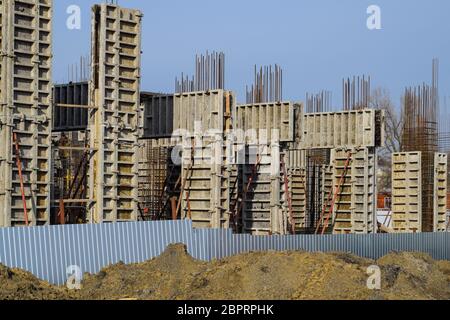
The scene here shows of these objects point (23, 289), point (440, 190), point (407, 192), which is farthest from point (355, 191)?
point (23, 289)

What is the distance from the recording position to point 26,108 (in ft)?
74.9

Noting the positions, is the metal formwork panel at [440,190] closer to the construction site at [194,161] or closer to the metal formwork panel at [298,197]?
the construction site at [194,161]

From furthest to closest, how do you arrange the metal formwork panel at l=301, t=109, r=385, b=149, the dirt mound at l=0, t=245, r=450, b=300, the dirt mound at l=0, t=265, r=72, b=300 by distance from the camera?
the metal formwork panel at l=301, t=109, r=385, b=149 < the dirt mound at l=0, t=245, r=450, b=300 < the dirt mound at l=0, t=265, r=72, b=300

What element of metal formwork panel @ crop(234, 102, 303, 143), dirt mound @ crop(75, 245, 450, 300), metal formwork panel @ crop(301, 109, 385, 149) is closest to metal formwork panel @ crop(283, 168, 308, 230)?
metal formwork panel @ crop(301, 109, 385, 149)

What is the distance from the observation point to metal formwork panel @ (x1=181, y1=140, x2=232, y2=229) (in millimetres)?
27406

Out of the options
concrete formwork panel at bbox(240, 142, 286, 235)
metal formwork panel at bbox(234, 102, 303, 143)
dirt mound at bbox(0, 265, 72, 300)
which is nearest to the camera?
dirt mound at bbox(0, 265, 72, 300)

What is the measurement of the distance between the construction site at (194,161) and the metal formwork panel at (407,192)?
0.05 metres

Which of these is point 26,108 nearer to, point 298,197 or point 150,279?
A: point 150,279

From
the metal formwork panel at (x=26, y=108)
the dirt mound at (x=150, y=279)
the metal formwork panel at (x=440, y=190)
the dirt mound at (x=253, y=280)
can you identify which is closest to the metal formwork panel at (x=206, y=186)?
the metal formwork panel at (x=26, y=108)

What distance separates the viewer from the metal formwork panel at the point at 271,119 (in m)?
30.5

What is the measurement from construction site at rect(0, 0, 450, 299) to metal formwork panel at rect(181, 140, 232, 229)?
0.15 feet

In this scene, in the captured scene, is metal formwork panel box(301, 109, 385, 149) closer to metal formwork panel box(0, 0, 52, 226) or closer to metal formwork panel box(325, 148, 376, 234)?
metal formwork panel box(325, 148, 376, 234)

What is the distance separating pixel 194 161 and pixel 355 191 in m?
8.58
